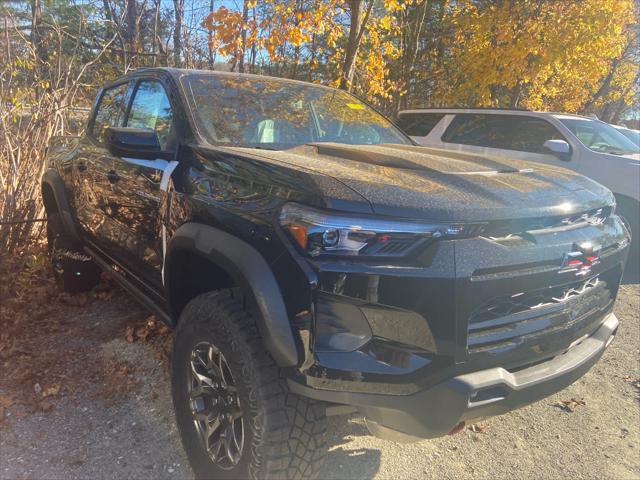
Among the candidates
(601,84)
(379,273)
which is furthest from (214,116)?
(601,84)

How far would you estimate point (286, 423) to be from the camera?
173 centimetres

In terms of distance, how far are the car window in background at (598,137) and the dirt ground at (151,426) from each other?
12.5 ft

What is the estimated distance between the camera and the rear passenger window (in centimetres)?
664

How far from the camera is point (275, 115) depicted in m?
2.87

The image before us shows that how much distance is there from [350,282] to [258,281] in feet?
1.17

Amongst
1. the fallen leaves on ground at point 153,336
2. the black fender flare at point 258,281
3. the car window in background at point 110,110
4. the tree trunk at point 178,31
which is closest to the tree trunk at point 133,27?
the tree trunk at point 178,31

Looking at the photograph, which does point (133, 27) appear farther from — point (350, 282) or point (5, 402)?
point (350, 282)

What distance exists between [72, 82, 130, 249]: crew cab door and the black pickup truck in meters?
0.68

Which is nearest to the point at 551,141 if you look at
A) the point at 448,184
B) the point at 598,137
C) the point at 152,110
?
the point at 598,137

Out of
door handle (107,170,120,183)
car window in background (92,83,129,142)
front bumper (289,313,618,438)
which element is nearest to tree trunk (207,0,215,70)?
car window in background (92,83,129,142)

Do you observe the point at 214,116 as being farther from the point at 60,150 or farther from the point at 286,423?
the point at 60,150

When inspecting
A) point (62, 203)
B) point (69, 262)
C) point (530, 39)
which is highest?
point (530, 39)

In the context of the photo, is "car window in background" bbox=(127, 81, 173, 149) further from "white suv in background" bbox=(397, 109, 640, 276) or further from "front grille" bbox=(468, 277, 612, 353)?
"white suv in background" bbox=(397, 109, 640, 276)

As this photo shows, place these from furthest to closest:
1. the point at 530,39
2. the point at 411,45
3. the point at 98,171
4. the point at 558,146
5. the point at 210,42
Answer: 1. the point at 411,45
2. the point at 530,39
3. the point at 210,42
4. the point at 558,146
5. the point at 98,171
